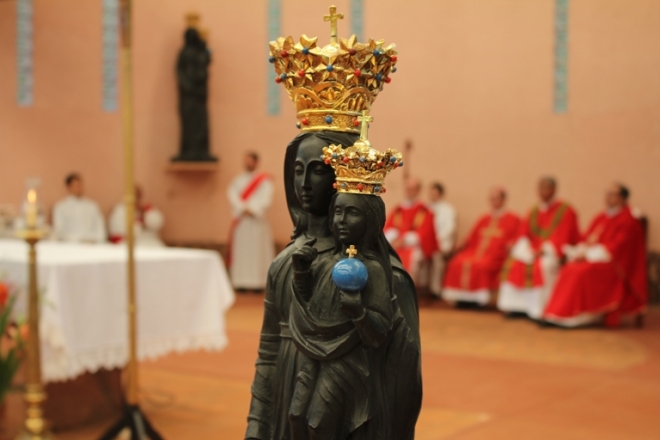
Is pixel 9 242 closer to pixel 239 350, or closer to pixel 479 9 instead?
pixel 239 350

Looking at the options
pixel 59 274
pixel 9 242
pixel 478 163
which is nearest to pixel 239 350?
pixel 9 242

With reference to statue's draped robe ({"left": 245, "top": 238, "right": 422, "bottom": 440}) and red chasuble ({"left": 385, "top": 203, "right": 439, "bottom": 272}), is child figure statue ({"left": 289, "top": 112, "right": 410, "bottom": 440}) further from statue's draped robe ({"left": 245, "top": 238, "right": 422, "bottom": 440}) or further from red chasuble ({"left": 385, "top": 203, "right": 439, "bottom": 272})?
red chasuble ({"left": 385, "top": 203, "right": 439, "bottom": 272})

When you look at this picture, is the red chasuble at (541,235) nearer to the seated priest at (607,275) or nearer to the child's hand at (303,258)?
the seated priest at (607,275)

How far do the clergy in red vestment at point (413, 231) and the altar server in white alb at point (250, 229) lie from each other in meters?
1.84

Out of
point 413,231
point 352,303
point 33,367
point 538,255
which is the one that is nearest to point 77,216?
point 413,231

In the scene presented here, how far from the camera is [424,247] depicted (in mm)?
9664

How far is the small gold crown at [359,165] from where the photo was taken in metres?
1.77

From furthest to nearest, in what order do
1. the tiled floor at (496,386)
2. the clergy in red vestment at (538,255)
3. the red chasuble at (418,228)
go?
the red chasuble at (418,228) < the clergy in red vestment at (538,255) < the tiled floor at (496,386)

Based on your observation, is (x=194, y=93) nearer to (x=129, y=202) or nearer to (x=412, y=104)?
(x=412, y=104)

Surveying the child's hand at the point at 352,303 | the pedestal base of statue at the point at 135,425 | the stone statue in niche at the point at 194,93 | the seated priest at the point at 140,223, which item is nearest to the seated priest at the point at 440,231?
the stone statue in niche at the point at 194,93

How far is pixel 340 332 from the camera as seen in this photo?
71.5 inches

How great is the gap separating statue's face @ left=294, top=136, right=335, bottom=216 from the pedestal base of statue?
7.33 ft

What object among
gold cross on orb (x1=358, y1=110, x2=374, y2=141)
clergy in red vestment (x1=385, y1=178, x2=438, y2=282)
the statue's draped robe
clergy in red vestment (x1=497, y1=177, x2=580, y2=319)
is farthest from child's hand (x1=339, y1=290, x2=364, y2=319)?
clergy in red vestment (x1=385, y1=178, x2=438, y2=282)

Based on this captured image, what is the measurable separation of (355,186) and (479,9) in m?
8.99
